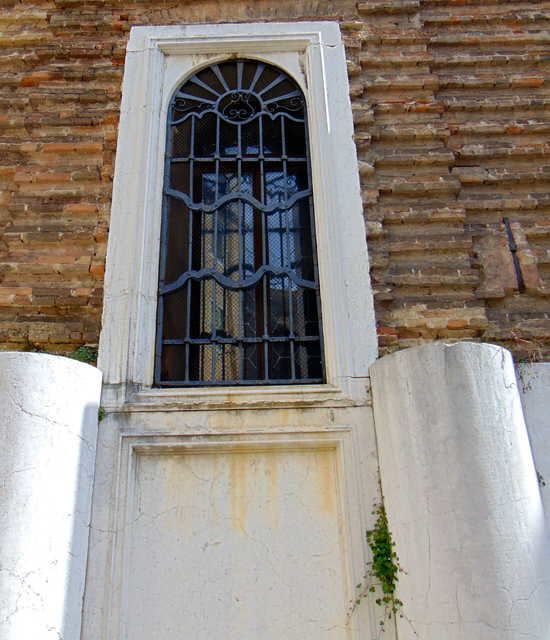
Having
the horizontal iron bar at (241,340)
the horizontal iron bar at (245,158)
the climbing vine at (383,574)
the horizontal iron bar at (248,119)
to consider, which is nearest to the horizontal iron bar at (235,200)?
the horizontal iron bar at (245,158)

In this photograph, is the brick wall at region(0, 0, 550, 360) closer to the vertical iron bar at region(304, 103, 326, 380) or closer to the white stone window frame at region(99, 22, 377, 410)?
the white stone window frame at region(99, 22, 377, 410)

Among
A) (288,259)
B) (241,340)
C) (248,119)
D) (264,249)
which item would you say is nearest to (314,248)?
(288,259)

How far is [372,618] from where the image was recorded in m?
3.55

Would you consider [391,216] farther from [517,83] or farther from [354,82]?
[517,83]

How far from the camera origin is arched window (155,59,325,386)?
14.5 feet

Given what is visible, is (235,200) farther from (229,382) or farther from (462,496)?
(462,496)

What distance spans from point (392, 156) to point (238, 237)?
1356mm

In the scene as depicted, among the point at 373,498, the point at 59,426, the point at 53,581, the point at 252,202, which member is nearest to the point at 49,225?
the point at 252,202

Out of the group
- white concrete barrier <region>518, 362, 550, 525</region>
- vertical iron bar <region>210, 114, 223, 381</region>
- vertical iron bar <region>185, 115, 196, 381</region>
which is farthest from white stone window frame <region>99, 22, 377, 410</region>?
white concrete barrier <region>518, 362, 550, 525</region>

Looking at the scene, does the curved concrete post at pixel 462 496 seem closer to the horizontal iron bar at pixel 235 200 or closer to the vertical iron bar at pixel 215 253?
the vertical iron bar at pixel 215 253

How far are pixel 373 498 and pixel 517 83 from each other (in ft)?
12.2

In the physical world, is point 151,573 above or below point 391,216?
below

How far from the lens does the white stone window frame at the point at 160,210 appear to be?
163 inches

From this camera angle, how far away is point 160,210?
487 cm
